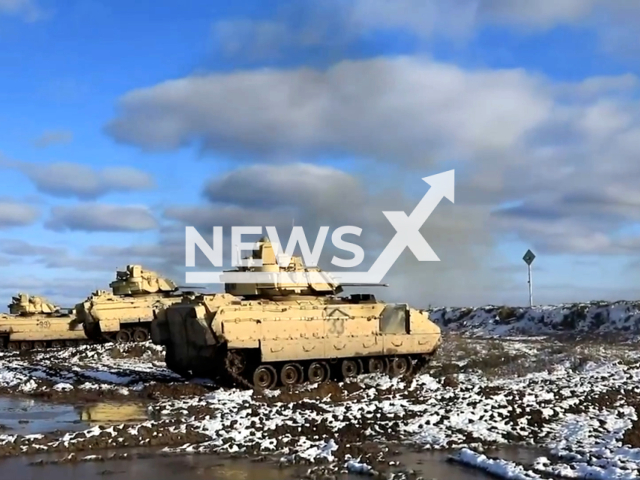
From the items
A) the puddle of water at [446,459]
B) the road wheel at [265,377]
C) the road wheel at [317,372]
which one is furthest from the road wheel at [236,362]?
the puddle of water at [446,459]

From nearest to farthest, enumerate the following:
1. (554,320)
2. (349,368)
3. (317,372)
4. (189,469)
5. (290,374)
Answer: (189,469) → (290,374) → (317,372) → (349,368) → (554,320)

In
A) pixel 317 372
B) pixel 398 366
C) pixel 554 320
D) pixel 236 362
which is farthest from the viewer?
pixel 554 320

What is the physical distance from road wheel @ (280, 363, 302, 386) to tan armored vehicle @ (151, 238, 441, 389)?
0.03 m

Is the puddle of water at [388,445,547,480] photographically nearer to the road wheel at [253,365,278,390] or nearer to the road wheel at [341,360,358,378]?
the road wheel at [253,365,278,390]

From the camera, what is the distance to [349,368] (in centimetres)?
2220

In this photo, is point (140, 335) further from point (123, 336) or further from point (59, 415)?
point (59, 415)

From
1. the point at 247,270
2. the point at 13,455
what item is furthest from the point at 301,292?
the point at 13,455

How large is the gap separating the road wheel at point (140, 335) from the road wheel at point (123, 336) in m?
0.25

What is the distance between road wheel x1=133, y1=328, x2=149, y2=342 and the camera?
3522 cm

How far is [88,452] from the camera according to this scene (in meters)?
12.4

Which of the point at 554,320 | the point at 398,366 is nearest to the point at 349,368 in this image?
the point at 398,366

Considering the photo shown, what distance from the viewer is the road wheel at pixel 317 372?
2147 centimetres

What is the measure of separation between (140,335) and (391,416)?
2211 centimetres

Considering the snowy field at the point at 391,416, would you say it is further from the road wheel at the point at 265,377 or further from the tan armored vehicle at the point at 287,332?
the road wheel at the point at 265,377
